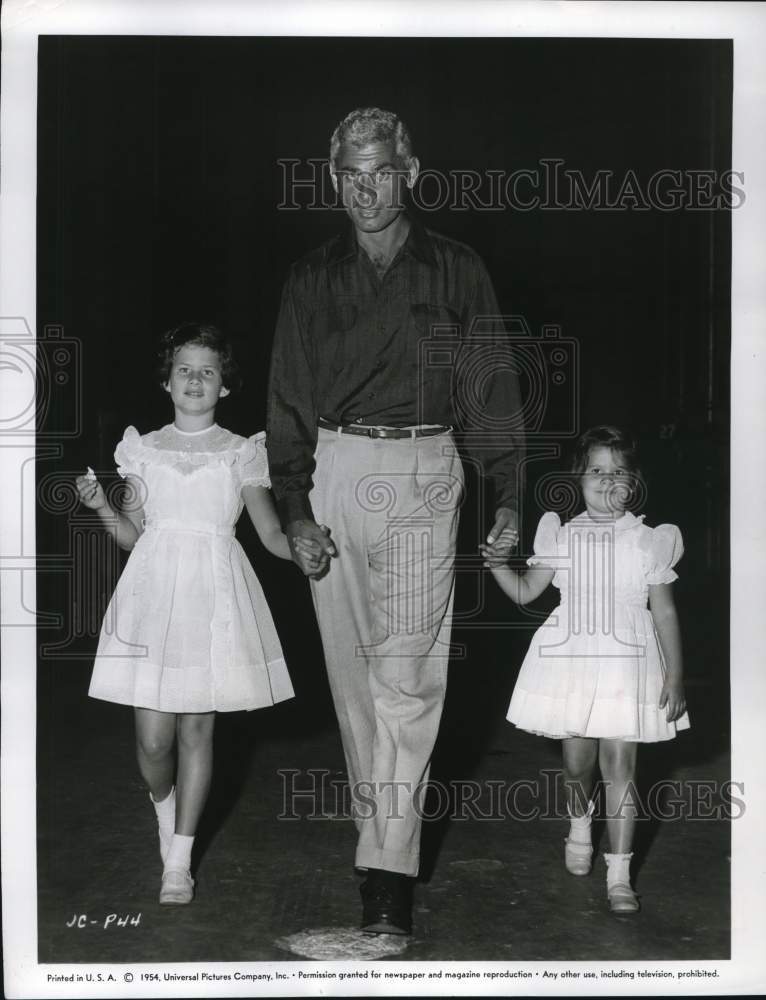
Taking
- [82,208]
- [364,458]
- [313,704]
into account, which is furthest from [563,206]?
[313,704]

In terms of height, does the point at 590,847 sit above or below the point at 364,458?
below

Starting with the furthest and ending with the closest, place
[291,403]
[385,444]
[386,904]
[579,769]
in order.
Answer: [579,769], [291,403], [385,444], [386,904]

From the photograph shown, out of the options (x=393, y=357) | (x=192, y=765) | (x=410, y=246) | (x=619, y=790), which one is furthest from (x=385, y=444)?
(x=619, y=790)

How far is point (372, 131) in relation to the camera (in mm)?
4297

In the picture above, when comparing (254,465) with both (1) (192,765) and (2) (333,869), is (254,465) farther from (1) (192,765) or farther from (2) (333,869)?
(2) (333,869)

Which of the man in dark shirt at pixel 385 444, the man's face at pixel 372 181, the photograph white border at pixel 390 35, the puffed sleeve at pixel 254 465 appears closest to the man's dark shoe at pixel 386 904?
the man in dark shirt at pixel 385 444

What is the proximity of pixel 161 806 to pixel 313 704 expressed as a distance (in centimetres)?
268

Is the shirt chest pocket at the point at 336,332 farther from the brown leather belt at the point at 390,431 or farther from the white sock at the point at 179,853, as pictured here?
the white sock at the point at 179,853

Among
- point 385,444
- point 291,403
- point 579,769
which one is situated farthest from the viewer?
point 579,769

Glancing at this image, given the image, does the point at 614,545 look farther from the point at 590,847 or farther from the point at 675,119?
the point at 675,119

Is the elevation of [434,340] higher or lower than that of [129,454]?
higher

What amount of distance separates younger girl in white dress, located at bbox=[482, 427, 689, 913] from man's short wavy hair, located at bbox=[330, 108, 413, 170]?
3.42ft

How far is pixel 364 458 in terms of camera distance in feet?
14.1

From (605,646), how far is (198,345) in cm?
154
